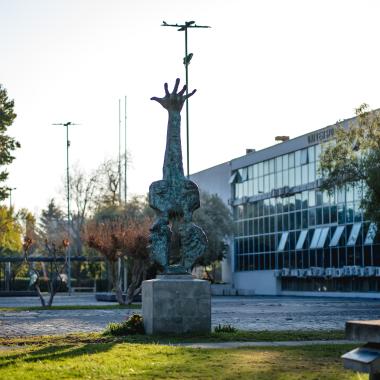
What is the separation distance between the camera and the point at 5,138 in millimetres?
65000

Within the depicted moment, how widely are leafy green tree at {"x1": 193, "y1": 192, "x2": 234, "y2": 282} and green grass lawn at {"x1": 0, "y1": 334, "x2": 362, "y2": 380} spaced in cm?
5330

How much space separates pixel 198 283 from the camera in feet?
63.3

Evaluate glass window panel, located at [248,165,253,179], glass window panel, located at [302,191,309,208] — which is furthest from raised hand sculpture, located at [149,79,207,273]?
glass window panel, located at [248,165,253,179]

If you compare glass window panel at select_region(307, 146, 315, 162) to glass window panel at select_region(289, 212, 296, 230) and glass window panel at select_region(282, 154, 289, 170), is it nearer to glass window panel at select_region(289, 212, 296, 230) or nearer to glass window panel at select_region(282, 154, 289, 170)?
glass window panel at select_region(282, 154, 289, 170)

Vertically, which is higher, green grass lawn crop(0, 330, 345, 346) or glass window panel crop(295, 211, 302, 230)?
glass window panel crop(295, 211, 302, 230)

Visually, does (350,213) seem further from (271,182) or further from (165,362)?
(165,362)

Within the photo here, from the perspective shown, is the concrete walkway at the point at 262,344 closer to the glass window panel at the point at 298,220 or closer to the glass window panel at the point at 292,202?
the glass window panel at the point at 298,220

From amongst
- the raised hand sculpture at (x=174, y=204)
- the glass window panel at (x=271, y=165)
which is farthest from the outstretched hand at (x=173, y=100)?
the glass window panel at (x=271, y=165)

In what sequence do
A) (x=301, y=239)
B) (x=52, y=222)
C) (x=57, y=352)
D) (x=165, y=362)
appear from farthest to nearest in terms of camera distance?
(x=52, y=222) → (x=301, y=239) → (x=57, y=352) → (x=165, y=362)

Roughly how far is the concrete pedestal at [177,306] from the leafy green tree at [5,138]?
46.4 meters

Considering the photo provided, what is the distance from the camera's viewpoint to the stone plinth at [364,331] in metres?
8.83

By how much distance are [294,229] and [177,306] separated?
52245 millimetres

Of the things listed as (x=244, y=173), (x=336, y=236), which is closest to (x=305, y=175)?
(x=336, y=236)

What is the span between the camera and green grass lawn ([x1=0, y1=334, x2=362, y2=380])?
12.0 m
